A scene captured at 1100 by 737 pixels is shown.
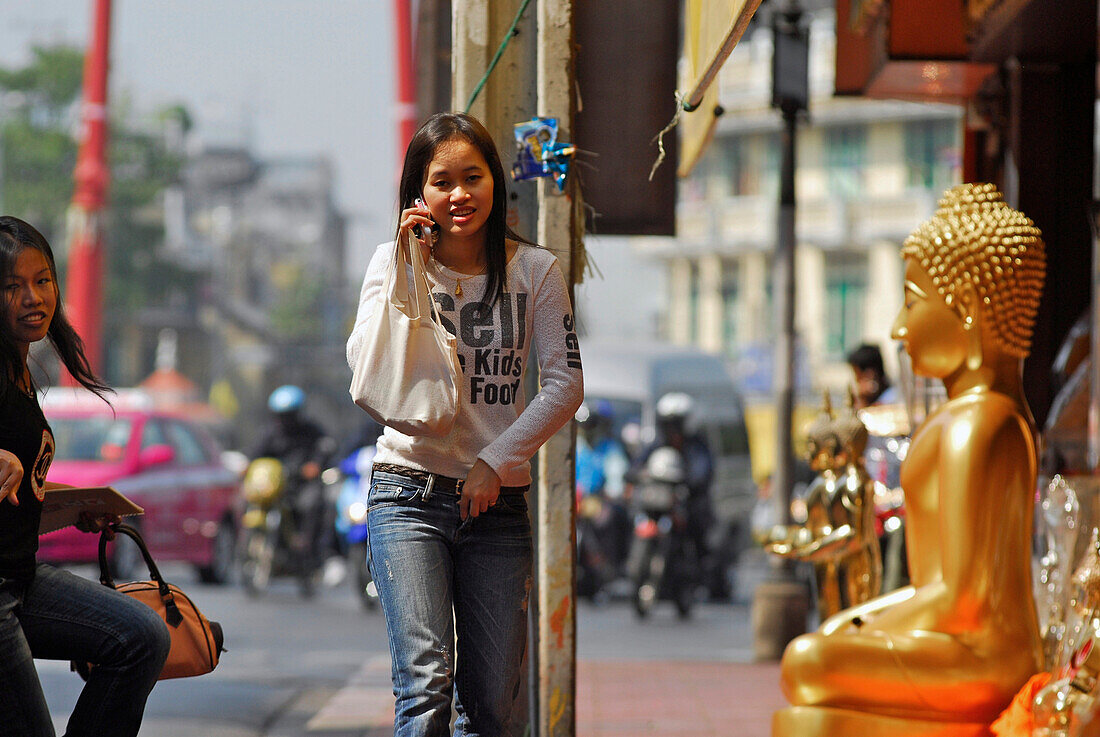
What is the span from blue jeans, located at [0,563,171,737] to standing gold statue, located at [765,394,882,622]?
7.47 feet

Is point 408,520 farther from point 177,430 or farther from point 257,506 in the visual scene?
point 177,430

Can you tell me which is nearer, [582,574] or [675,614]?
[675,614]

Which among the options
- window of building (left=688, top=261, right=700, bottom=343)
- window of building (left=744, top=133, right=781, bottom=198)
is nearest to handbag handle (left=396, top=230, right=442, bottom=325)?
window of building (left=744, top=133, right=781, bottom=198)

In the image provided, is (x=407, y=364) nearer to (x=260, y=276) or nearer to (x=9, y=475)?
(x=9, y=475)

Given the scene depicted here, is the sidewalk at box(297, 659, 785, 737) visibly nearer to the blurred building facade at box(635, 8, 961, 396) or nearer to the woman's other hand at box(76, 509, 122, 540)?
A: the woman's other hand at box(76, 509, 122, 540)

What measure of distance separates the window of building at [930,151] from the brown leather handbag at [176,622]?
142 ft

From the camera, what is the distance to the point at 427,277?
11.9 ft

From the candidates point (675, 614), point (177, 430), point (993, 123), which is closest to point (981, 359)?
point (993, 123)

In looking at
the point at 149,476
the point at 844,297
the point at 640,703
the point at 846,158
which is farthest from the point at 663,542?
the point at 846,158

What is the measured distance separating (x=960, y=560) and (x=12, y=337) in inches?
88.3

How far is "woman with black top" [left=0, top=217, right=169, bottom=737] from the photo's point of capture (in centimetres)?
355

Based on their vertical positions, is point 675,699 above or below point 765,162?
below

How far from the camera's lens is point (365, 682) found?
8164 mm

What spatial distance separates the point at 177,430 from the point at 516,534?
1222 cm
